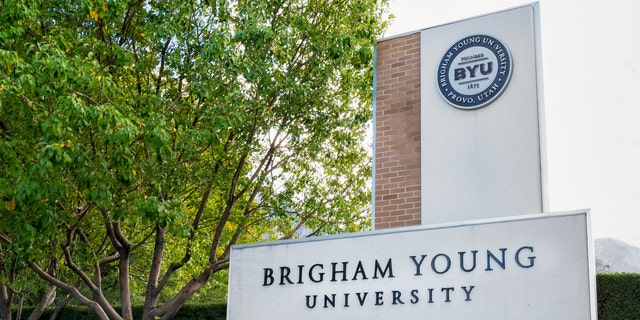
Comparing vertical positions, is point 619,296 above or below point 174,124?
below

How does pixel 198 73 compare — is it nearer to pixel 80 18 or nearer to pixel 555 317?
pixel 80 18

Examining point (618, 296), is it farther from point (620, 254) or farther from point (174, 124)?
point (620, 254)

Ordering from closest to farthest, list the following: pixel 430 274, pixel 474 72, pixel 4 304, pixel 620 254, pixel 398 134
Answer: pixel 430 274, pixel 474 72, pixel 398 134, pixel 4 304, pixel 620 254

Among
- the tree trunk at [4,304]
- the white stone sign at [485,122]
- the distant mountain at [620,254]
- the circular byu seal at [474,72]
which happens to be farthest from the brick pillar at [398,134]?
the distant mountain at [620,254]

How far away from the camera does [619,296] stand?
14477mm

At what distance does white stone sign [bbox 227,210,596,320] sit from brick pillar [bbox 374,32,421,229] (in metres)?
0.79

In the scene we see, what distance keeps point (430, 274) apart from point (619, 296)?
6.98m

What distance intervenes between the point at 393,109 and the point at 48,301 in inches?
501

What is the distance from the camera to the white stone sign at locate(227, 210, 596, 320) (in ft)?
26.6

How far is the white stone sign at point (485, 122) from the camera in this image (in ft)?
30.5

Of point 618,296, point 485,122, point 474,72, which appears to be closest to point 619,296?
point 618,296

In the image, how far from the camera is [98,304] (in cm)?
1497

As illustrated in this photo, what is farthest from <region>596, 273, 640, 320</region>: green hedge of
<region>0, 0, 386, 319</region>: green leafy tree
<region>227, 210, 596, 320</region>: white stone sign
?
<region>227, 210, 596, 320</region>: white stone sign

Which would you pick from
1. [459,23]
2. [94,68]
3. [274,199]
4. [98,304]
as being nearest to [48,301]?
[98,304]
